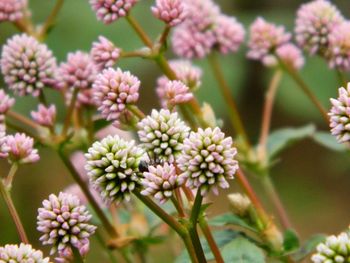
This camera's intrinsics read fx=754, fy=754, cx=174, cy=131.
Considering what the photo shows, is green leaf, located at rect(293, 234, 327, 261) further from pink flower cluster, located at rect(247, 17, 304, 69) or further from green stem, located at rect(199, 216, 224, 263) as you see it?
pink flower cluster, located at rect(247, 17, 304, 69)

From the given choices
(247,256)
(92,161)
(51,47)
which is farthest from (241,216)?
(51,47)

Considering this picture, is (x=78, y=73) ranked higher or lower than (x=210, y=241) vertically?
higher

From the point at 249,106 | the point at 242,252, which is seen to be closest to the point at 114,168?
the point at 242,252

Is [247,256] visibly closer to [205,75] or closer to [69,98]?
[69,98]

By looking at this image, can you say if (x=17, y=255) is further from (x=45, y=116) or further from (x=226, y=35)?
(x=226, y=35)

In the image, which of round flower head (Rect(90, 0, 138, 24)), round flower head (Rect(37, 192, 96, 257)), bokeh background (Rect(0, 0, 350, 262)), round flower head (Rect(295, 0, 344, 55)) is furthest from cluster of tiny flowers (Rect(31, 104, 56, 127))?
bokeh background (Rect(0, 0, 350, 262))
